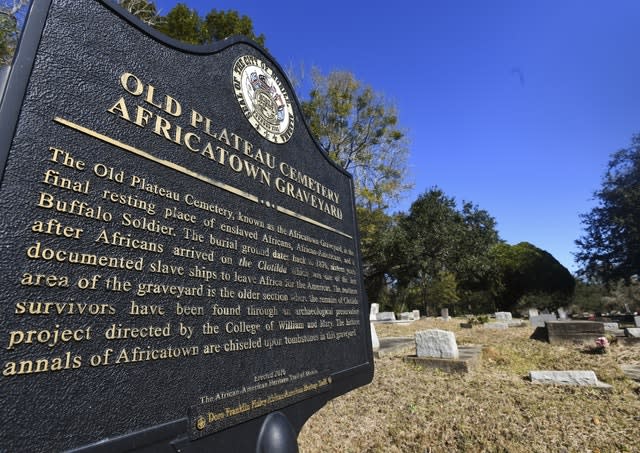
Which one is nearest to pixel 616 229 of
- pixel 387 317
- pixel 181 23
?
pixel 387 317

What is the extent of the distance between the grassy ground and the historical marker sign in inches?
79.7

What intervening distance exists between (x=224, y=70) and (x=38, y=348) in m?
1.99

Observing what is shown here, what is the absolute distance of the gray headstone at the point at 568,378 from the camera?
537 cm

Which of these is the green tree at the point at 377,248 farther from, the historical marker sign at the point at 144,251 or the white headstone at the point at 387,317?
the historical marker sign at the point at 144,251

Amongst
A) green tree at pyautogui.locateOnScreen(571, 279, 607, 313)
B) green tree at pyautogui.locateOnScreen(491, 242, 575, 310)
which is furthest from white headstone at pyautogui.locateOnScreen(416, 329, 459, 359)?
green tree at pyautogui.locateOnScreen(571, 279, 607, 313)

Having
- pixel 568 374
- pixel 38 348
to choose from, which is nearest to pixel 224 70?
pixel 38 348

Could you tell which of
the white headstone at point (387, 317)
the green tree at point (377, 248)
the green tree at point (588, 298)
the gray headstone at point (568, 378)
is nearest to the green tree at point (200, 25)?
the green tree at point (377, 248)

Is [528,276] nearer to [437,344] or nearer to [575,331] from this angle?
[575,331]

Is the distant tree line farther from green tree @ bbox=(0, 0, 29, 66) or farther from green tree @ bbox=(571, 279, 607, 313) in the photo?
green tree @ bbox=(0, 0, 29, 66)

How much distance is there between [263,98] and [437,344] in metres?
6.30

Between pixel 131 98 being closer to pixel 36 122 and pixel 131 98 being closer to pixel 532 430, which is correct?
pixel 36 122

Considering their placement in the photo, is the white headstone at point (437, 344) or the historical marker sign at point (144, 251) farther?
the white headstone at point (437, 344)

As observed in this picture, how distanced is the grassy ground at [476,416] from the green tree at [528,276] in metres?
25.7

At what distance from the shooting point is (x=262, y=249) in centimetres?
236
